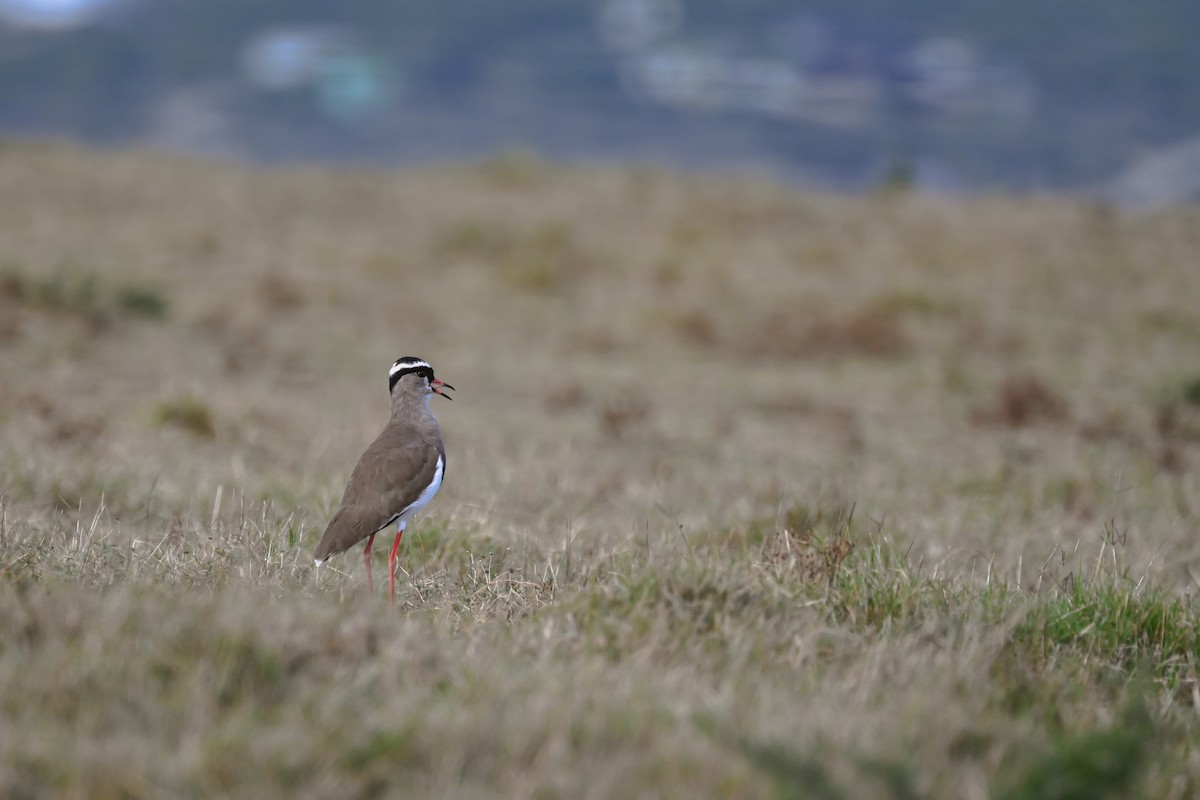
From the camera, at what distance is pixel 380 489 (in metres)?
4.69

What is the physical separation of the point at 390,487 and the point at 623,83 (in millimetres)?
120330

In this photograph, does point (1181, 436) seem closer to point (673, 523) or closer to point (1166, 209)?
point (673, 523)

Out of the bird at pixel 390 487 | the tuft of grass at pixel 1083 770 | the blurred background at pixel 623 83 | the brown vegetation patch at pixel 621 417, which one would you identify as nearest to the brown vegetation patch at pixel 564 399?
the brown vegetation patch at pixel 621 417

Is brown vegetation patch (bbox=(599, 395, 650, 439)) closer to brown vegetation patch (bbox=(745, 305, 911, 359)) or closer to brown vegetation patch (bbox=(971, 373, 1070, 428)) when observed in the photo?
brown vegetation patch (bbox=(971, 373, 1070, 428))

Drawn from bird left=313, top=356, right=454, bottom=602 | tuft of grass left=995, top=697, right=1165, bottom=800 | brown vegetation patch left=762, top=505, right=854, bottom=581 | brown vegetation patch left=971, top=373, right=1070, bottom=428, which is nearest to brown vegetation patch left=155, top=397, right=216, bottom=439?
bird left=313, top=356, right=454, bottom=602

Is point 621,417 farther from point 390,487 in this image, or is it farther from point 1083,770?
point 1083,770

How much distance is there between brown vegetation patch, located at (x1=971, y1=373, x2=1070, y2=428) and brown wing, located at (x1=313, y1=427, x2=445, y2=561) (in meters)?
8.16

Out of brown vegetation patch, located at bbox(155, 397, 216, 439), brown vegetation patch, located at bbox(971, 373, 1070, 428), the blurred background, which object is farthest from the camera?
the blurred background

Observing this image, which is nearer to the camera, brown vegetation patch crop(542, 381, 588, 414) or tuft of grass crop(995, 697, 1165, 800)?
tuft of grass crop(995, 697, 1165, 800)

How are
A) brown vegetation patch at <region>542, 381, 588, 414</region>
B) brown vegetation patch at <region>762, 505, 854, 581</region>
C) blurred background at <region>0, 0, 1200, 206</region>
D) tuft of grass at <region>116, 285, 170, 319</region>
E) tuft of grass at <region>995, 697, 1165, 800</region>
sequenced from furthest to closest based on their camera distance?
blurred background at <region>0, 0, 1200, 206</region>, tuft of grass at <region>116, 285, 170, 319</region>, brown vegetation patch at <region>542, 381, 588, 414</region>, brown vegetation patch at <region>762, 505, 854, 581</region>, tuft of grass at <region>995, 697, 1165, 800</region>

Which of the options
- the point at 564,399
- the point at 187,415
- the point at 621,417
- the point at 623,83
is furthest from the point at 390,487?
the point at 623,83

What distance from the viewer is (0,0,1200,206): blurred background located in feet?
300

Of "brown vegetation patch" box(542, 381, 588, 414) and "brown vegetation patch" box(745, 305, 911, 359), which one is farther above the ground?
"brown vegetation patch" box(542, 381, 588, 414)

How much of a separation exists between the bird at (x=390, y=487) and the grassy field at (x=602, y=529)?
0.22 m
